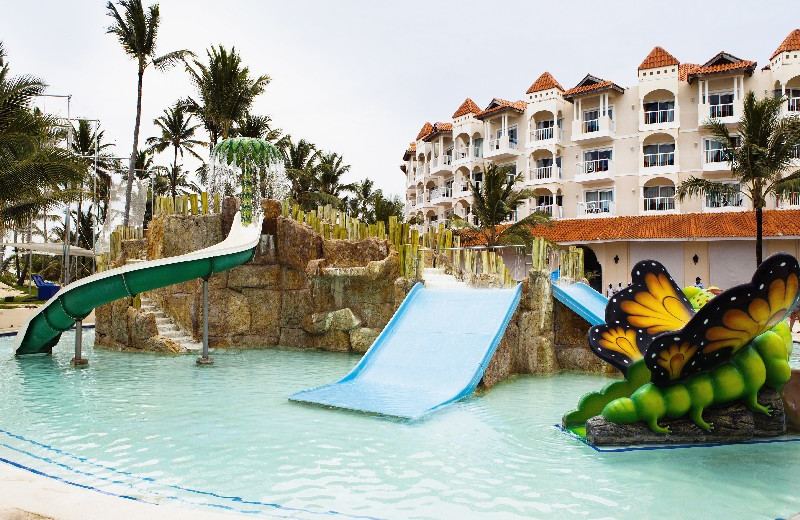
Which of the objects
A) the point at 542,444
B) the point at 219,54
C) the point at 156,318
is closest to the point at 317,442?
the point at 542,444

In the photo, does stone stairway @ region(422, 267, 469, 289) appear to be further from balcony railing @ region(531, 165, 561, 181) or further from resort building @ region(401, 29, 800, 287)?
balcony railing @ region(531, 165, 561, 181)

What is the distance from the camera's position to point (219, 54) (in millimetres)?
25562

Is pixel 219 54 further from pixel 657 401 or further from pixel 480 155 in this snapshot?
pixel 657 401

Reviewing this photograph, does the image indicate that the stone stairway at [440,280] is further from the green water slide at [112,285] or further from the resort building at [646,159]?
the resort building at [646,159]

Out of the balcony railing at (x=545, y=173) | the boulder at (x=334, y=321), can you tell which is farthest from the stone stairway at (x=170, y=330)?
the balcony railing at (x=545, y=173)

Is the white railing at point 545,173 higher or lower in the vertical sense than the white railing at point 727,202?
higher

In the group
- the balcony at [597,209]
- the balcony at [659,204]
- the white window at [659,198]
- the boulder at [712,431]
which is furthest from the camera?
the balcony at [597,209]

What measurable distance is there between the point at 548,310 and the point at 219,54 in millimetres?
20341

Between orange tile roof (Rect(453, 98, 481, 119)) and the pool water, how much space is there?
3148 cm

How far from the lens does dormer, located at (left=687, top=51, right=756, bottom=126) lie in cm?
2725

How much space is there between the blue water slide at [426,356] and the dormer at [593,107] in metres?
21.7

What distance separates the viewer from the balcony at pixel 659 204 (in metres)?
28.6

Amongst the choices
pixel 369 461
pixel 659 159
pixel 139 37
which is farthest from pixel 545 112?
pixel 369 461

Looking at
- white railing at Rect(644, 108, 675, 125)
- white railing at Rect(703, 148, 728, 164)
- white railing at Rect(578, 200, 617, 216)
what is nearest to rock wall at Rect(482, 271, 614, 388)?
white railing at Rect(578, 200, 617, 216)
